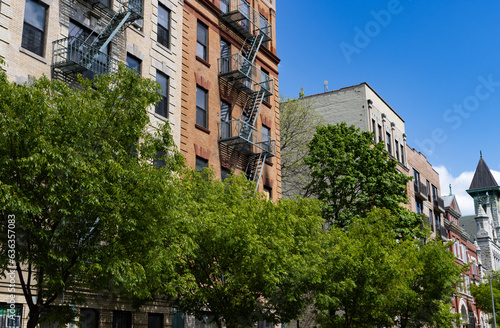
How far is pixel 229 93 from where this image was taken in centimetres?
3066

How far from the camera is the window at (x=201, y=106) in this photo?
28188 mm

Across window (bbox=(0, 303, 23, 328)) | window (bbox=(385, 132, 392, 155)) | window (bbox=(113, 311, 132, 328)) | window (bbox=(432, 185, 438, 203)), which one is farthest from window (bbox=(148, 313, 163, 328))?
window (bbox=(432, 185, 438, 203))

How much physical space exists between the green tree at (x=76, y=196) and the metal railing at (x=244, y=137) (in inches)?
559

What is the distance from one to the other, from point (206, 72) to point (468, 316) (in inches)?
2392

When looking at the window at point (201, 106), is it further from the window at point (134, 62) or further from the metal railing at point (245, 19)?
the metal railing at point (245, 19)

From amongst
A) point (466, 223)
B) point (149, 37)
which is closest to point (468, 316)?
point (466, 223)

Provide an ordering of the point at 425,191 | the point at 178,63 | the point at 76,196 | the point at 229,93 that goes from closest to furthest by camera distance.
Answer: the point at 76,196
the point at 178,63
the point at 229,93
the point at 425,191

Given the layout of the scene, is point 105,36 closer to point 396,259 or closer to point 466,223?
point 396,259

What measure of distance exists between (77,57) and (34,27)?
5.53 feet

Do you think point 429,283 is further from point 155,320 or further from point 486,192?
point 486,192

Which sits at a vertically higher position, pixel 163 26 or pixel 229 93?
pixel 163 26

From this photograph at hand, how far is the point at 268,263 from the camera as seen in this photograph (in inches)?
722

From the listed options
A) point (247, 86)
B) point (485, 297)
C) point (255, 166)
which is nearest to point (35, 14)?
point (247, 86)

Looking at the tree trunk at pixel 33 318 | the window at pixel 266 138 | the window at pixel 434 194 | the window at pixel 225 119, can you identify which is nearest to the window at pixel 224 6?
the window at pixel 225 119
